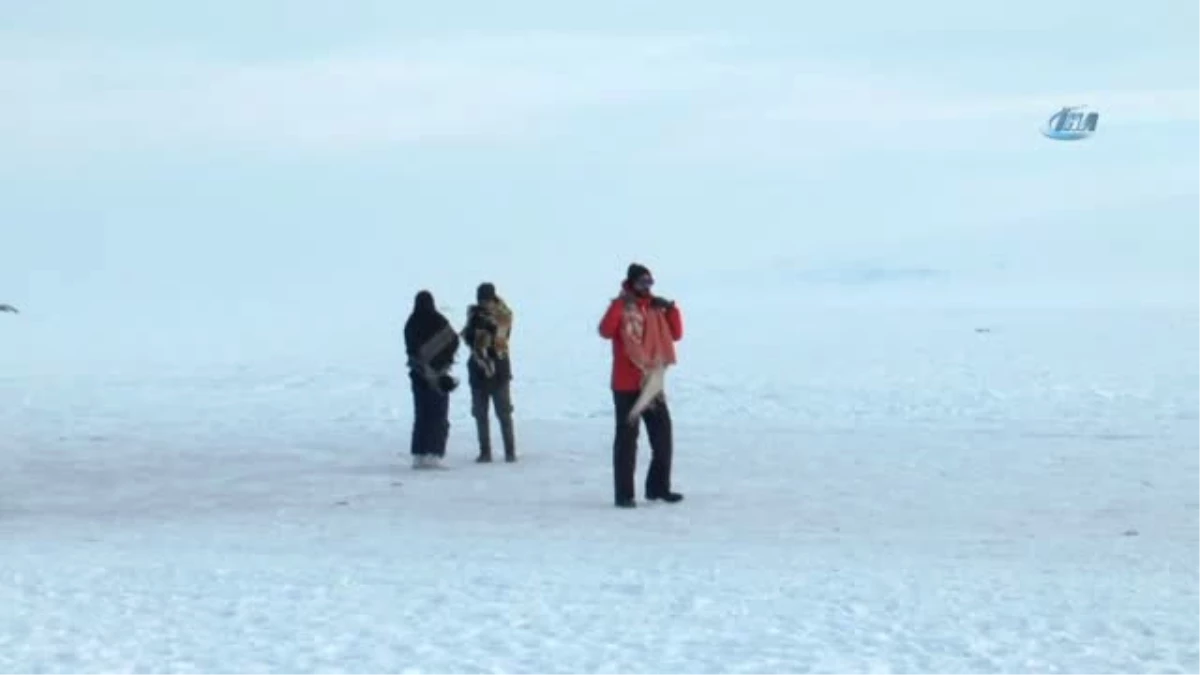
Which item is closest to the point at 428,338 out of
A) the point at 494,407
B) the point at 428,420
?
the point at 428,420

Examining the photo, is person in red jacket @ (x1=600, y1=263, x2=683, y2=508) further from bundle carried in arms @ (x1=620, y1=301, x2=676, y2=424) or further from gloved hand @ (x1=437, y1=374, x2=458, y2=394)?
gloved hand @ (x1=437, y1=374, x2=458, y2=394)

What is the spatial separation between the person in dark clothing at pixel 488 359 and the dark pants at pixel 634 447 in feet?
10.9

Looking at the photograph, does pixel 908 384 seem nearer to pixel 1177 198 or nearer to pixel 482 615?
pixel 482 615

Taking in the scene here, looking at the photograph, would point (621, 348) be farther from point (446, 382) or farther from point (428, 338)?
point (428, 338)

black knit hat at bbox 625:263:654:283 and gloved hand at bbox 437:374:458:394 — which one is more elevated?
black knit hat at bbox 625:263:654:283

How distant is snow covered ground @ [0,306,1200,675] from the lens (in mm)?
10477

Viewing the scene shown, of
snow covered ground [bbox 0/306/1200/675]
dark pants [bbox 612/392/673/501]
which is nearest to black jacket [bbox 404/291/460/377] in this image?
snow covered ground [bbox 0/306/1200/675]

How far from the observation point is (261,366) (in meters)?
34.8

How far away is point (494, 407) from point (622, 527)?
4.99 meters

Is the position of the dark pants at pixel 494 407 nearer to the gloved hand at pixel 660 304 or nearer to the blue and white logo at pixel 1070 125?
the gloved hand at pixel 660 304

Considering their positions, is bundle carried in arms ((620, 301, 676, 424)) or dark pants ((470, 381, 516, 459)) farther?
dark pants ((470, 381, 516, 459))

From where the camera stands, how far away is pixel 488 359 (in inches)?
803

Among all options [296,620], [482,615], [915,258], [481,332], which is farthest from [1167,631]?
[915,258]

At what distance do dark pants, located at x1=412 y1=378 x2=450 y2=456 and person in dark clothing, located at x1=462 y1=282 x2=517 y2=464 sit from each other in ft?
1.26
